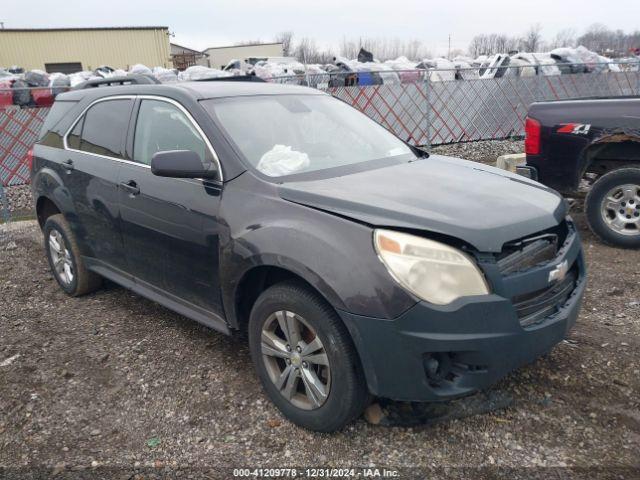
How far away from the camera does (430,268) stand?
7.47ft

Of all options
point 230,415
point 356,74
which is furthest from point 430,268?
point 356,74

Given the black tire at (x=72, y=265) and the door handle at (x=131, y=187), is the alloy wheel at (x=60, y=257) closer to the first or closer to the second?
the black tire at (x=72, y=265)

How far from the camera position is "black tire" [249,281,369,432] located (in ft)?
7.95

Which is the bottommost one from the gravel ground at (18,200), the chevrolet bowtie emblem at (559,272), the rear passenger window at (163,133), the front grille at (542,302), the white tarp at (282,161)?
the gravel ground at (18,200)

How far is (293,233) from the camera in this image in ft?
8.34

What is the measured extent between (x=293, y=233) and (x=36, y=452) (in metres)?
1.71

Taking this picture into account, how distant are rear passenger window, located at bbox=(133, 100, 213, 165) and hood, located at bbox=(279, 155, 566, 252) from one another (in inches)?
30.5

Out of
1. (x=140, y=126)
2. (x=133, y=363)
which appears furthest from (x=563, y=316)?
(x=140, y=126)

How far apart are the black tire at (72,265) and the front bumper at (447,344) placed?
9.51 feet

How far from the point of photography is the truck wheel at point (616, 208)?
495cm

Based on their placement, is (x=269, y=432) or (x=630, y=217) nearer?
(x=269, y=432)

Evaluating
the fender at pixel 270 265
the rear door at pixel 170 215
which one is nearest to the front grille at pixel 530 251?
the fender at pixel 270 265

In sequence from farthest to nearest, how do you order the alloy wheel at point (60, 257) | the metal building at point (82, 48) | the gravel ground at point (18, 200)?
the metal building at point (82, 48) < the gravel ground at point (18, 200) < the alloy wheel at point (60, 257)

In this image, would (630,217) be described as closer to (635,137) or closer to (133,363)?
(635,137)
